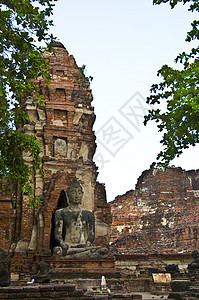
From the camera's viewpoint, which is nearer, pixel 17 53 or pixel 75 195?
pixel 17 53

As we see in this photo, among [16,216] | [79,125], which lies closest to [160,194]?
[79,125]

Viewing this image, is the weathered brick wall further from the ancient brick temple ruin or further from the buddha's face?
the buddha's face

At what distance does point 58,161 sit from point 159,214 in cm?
1343

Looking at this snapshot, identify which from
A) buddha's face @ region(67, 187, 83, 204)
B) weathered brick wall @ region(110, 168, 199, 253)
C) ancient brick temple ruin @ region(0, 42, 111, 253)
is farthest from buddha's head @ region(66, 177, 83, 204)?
weathered brick wall @ region(110, 168, 199, 253)

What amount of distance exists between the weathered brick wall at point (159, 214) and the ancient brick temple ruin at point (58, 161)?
9609mm

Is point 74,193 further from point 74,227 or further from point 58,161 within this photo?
point 58,161

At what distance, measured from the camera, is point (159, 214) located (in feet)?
83.5

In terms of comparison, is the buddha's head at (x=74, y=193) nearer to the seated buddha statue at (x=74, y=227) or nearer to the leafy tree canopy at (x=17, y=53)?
the seated buddha statue at (x=74, y=227)

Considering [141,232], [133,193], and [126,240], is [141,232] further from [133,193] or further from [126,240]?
[133,193]

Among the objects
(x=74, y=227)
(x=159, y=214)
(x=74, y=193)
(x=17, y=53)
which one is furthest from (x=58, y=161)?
(x=159, y=214)

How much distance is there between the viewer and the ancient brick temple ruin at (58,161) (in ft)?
41.1

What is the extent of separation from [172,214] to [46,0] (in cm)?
1942

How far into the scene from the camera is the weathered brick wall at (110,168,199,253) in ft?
76.5

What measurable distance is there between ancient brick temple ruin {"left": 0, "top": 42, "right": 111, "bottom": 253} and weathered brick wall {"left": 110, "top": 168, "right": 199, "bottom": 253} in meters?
9.61
